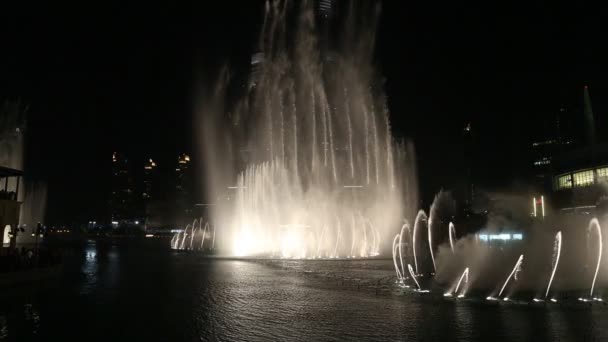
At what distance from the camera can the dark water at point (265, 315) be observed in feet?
34.3

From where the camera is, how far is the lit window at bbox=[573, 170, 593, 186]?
64.0m

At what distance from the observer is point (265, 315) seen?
12812 mm

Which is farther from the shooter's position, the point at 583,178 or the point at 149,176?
the point at 149,176

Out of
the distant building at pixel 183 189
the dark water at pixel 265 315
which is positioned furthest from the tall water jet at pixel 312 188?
the distant building at pixel 183 189

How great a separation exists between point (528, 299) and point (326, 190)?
141 ft

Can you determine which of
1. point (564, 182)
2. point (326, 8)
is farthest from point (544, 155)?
point (326, 8)

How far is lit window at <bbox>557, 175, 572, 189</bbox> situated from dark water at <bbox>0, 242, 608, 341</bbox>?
62.0 meters

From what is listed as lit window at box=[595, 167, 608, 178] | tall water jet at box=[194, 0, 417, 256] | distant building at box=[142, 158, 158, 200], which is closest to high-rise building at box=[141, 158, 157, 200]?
distant building at box=[142, 158, 158, 200]

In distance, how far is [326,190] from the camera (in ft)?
190

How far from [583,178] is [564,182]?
4.93 metres

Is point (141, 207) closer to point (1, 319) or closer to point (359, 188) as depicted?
point (359, 188)

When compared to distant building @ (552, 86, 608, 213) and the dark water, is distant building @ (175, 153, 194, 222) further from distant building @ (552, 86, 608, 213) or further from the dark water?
the dark water

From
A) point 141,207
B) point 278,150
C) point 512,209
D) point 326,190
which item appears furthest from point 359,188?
point 141,207

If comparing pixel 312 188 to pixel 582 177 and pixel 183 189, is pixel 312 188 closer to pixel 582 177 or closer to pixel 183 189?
pixel 582 177
